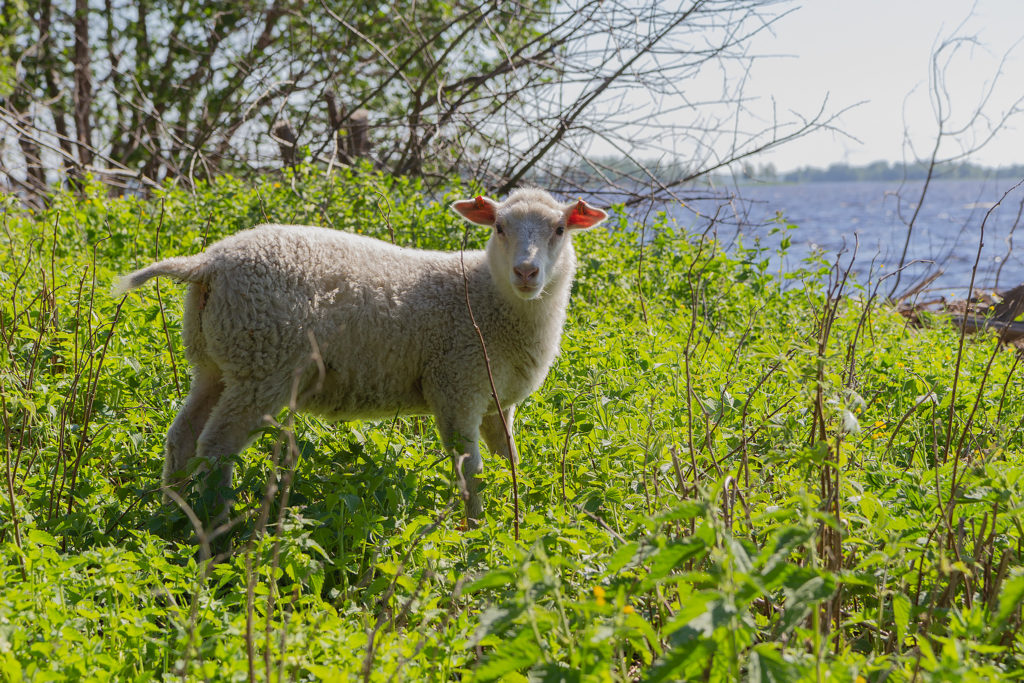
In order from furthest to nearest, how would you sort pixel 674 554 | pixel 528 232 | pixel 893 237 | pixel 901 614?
pixel 893 237, pixel 528 232, pixel 901 614, pixel 674 554

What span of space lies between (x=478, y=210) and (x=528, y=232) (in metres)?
0.41

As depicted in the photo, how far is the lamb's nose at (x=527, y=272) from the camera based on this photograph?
3.90 m

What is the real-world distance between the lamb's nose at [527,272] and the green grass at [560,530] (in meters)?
0.72

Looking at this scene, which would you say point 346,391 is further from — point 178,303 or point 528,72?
point 528,72

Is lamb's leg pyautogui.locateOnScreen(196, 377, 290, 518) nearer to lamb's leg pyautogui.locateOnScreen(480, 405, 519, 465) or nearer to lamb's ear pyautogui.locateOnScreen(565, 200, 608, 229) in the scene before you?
lamb's leg pyautogui.locateOnScreen(480, 405, 519, 465)

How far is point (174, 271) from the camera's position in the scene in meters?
3.49

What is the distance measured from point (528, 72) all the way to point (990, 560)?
6.86m

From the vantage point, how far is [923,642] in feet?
6.30

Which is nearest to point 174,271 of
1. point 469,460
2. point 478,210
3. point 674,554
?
point 469,460

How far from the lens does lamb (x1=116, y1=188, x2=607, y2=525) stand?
3.56 meters

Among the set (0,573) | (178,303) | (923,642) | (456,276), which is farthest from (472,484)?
(178,303)

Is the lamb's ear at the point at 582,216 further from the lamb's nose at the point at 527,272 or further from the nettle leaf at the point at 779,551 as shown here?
the nettle leaf at the point at 779,551

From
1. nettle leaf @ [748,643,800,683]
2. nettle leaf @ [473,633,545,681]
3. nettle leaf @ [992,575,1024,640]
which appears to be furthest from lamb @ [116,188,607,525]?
nettle leaf @ [992,575,1024,640]

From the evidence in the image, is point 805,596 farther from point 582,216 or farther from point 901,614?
point 582,216
